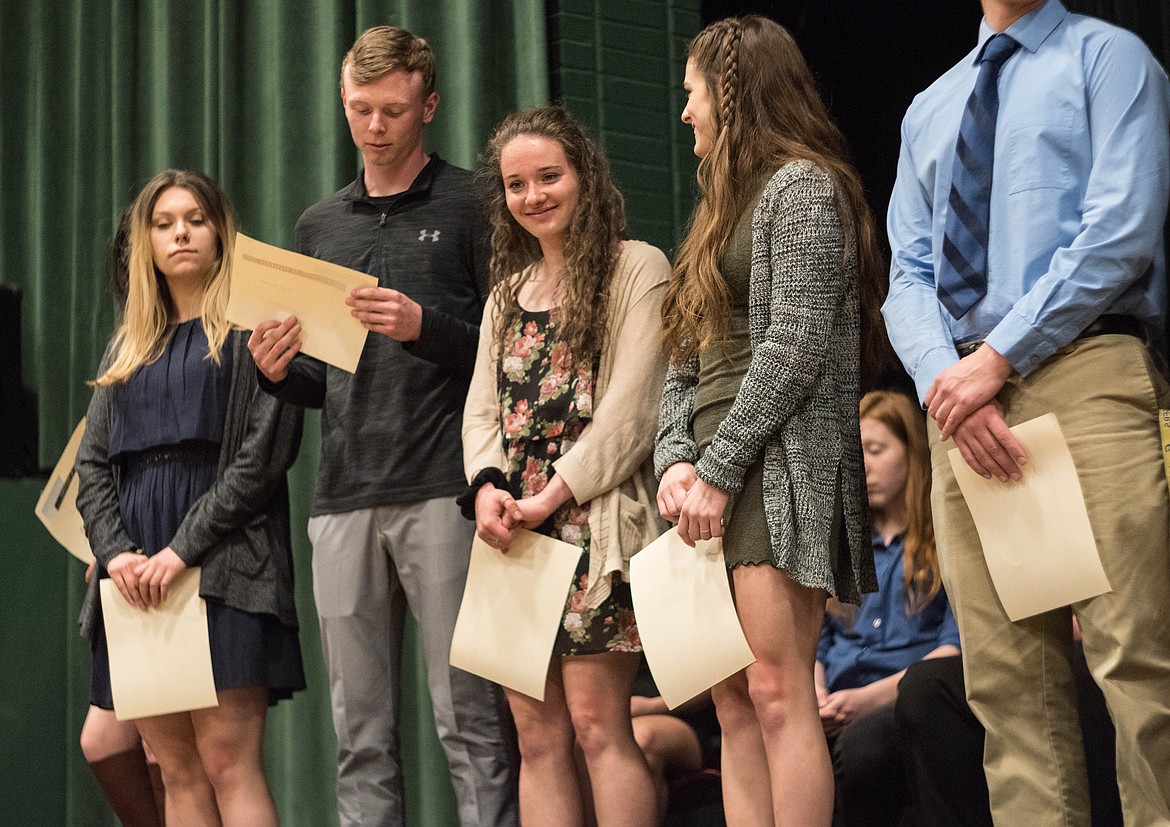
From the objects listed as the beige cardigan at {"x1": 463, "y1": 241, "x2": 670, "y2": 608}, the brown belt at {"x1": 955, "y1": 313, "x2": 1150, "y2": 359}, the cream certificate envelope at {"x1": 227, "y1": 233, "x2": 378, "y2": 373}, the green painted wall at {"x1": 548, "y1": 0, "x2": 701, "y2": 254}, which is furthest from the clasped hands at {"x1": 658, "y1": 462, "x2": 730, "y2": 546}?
the green painted wall at {"x1": 548, "y1": 0, "x2": 701, "y2": 254}

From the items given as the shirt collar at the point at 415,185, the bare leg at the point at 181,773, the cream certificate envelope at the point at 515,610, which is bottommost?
the bare leg at the point at 181,773

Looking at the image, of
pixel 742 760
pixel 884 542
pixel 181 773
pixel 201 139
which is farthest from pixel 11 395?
pixel 742 760

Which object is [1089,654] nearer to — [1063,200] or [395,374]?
[1063,200]

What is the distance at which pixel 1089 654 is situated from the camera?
1.78m

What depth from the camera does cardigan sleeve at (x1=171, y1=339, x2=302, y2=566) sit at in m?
2.63

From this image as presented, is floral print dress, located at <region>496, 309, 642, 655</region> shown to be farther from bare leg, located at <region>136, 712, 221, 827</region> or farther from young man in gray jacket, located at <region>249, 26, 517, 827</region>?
bare leg, located at <region>136, 712, 221, 827</region>

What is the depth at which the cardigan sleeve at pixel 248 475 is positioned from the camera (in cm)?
263

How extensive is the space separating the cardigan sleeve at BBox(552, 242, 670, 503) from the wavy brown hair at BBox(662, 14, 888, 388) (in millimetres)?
143

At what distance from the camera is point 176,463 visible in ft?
9.02

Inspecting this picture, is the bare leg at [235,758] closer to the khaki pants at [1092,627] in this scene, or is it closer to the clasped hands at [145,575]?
the clasped hands at [145,575]

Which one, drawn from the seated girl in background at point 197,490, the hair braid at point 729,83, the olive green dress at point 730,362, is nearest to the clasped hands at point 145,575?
the seated girl in background at point 197,490

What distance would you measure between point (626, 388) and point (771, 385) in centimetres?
37

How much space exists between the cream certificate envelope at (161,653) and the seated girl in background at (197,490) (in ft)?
0.09

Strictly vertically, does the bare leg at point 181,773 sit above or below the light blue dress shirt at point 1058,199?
below
